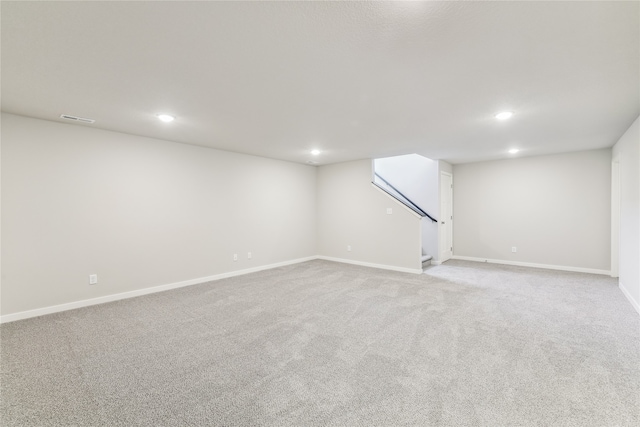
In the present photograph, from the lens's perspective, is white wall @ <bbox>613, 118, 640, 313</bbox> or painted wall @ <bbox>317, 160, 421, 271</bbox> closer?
white wall @ <bbox>613, 118, 640, 313</bbox>

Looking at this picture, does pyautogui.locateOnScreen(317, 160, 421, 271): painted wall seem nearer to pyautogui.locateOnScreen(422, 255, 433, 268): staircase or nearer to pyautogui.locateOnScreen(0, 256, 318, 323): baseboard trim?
pyautogui.locateOnScreen(422, 255, 433, 268): staircase

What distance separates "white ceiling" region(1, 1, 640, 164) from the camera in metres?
1.56

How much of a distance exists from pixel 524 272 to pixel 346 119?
4.70 meters

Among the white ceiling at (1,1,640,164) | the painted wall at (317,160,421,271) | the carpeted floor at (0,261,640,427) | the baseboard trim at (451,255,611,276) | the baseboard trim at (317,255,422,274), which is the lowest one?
the carpeted floor at (0,261,640,427)

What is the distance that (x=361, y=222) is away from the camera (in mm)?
6414

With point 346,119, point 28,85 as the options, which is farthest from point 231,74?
point 28,85

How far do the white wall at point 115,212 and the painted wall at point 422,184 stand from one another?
3.25m

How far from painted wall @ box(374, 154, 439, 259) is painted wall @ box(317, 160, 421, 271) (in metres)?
1.05

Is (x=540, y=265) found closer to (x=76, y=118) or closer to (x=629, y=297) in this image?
(x=629, y=297)

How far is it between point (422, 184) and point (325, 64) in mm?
5092

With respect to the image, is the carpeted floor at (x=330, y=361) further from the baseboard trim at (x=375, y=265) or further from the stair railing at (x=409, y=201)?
the stair railing at (x=409, y=201)

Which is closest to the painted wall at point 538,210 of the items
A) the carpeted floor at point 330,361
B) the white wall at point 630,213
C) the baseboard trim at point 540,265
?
the baseboard trim at point 540,265

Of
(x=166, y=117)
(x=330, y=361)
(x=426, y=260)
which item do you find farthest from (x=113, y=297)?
(x=426, y=260)

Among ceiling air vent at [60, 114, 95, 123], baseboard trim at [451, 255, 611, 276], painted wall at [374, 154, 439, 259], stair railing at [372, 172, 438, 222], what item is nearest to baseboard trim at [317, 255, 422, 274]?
painted wall at [374, 154, 439, 259]
